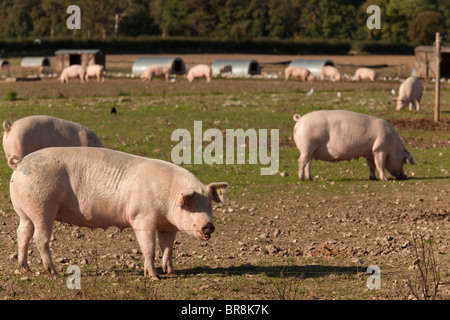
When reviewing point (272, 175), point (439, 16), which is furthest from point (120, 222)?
point (439, 16)

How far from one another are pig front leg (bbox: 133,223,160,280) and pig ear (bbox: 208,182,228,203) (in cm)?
73

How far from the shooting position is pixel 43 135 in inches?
504

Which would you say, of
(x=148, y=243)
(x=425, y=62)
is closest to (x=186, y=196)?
(x=148, y=243)

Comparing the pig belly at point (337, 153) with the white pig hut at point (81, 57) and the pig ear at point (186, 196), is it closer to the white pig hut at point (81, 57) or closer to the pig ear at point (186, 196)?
the pig ear at point (186, 196)

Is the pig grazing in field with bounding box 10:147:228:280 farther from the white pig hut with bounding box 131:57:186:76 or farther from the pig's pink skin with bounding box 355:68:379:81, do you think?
the white pig hut with bounding box 131:57:186:76

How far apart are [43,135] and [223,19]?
9196 cm

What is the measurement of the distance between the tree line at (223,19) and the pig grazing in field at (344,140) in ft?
263

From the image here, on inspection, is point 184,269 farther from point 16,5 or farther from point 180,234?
point 16,5

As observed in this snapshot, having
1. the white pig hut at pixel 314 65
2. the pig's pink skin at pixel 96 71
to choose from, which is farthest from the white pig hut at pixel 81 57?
the white pig hut at pixel 314 65

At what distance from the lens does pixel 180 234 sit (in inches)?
420

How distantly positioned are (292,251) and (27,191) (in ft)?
11.3

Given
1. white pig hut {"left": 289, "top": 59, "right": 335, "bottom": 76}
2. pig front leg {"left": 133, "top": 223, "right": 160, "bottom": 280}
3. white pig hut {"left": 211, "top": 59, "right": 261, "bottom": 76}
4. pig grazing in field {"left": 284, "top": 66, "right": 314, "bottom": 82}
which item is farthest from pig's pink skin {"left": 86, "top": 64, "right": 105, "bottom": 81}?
pig front leg {"left": 133, "top": 223, "right": 160, "bottom": 280}
